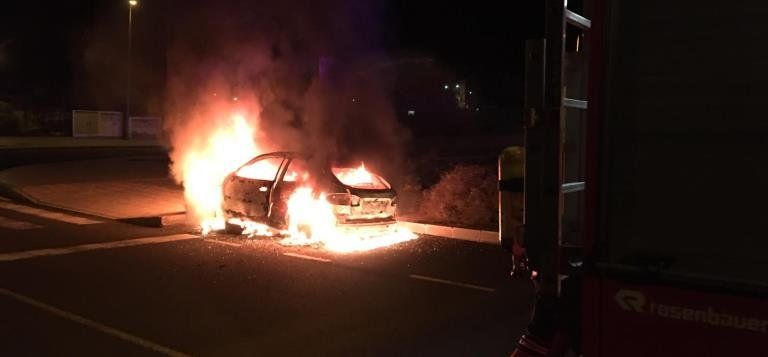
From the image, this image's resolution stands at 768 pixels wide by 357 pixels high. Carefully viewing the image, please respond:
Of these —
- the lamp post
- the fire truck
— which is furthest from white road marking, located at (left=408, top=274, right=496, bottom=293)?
the lamp post

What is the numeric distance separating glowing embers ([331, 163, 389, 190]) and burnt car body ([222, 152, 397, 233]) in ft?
0.05

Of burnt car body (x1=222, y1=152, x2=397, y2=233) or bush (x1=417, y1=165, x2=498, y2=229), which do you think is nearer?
burnt car body (x1=222, y1=152, x2=397, y2=233)

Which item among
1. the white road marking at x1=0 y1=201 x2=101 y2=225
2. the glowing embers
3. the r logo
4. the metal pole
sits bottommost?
the white road marking at x1=0 y1=201 x2=101 y2=225

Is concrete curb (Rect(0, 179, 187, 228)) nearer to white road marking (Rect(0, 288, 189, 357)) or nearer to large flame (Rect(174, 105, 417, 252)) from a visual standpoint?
large flame (Rect(174, 105, 417, 252))

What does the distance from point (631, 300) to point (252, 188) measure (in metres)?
8.37

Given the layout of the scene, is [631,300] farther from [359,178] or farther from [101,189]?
[101,189]

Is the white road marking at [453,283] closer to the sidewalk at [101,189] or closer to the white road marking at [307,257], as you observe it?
the white road marking at [307,257]

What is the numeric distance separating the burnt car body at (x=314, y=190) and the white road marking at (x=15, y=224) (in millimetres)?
3414

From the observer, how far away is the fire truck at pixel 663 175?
2.15 m

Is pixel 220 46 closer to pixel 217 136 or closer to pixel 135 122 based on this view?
pixel 217 136

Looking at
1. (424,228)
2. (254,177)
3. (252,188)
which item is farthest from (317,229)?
(424,228)

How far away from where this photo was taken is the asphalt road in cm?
546

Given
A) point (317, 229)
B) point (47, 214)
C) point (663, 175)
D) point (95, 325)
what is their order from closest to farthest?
point (663, 175) → point (95, 325) → point (317, 229) → point (47, 214)

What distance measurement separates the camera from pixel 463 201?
1170 cm
